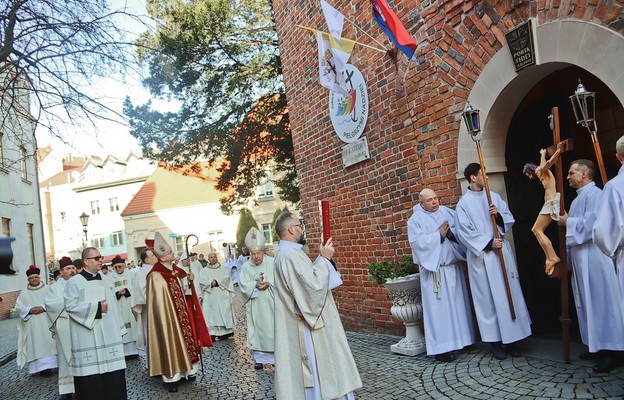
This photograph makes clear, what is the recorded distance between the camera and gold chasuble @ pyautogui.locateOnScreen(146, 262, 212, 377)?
7324 millimetres

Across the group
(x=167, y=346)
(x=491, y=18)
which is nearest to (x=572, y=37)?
(x=491, y=18)

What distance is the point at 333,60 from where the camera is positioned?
27.8ft

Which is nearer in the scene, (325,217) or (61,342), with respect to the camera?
(325,217)

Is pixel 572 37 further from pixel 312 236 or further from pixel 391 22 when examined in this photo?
pixel 312 236

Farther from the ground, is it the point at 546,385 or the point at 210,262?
the point at 210,262

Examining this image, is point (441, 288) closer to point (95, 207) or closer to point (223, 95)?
point (223, 95)

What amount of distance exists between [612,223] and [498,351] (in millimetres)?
2246

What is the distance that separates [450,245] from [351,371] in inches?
97.1

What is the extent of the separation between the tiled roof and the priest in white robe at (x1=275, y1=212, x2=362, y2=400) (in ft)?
133

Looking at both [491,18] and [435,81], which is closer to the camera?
[491,18]

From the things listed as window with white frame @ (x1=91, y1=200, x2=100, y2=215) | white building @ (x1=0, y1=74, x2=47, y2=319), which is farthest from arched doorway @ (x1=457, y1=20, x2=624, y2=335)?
window with white frame @ (x1=91, y1=200, x2=100, y2=215)

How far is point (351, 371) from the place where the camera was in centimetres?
466

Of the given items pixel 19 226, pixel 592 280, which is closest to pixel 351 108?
pixel 592 280

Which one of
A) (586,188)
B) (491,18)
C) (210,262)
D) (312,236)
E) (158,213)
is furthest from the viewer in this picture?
(158,213)
